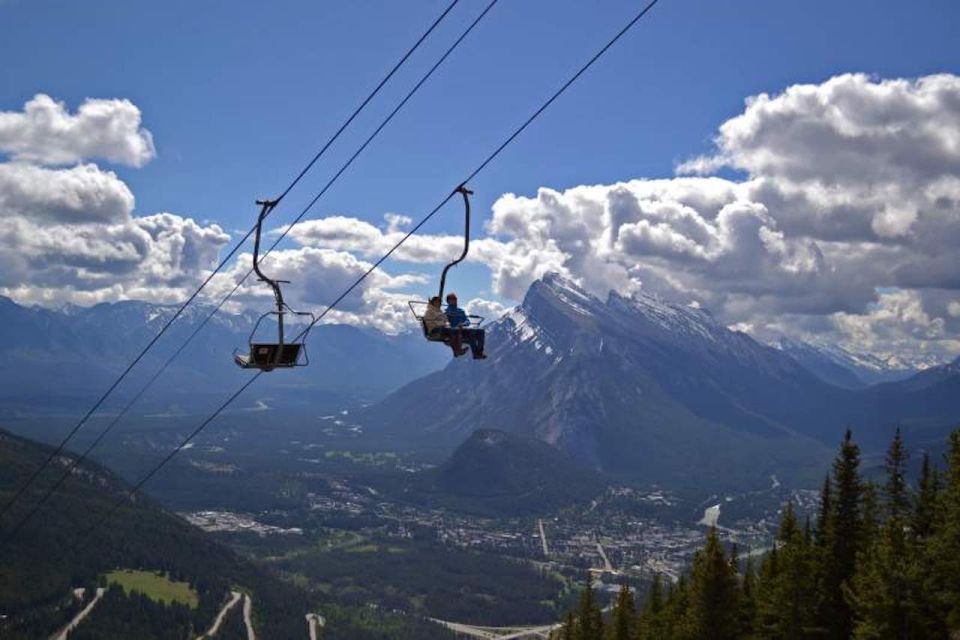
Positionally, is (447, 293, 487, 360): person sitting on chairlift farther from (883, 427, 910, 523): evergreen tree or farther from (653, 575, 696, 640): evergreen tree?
(883, 427, 910, 523): evergreen tree

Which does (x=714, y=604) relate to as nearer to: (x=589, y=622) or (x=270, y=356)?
(x=589, y=622)

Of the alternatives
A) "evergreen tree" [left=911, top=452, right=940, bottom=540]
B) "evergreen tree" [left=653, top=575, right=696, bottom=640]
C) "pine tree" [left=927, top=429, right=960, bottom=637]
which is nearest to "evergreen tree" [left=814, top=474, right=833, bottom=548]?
"evergreen tree" [left=911, top=452, right=940, bottom=540]

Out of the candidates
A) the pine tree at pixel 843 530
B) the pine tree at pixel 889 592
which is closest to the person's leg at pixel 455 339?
the pine tree at pixel 889 592

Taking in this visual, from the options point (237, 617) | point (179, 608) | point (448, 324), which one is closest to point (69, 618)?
point (179, 608)

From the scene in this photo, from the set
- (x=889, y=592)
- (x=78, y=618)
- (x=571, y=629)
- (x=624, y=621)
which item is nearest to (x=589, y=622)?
(x=571, y=629)

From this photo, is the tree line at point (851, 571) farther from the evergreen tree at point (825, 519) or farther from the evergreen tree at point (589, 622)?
the evergreen tree at point (589, 622)

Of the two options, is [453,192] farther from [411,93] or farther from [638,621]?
[638,621]
